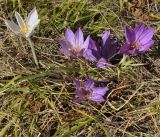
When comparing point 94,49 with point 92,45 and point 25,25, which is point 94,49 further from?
point 25,25

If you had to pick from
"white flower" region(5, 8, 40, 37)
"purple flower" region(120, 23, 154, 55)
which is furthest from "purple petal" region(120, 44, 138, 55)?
"white flower" region(5, 8, 40, 37)

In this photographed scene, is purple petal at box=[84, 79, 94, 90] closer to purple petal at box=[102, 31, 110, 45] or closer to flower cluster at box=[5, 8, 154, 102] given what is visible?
flower cluster at box=[5, 8, 154, 102]

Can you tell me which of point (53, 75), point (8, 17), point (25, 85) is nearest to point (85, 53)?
point (53, 75)

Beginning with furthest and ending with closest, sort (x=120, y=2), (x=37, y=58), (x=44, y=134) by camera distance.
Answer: (x=120, y=2) → (x=37, y=58) → (x=44, y=134)

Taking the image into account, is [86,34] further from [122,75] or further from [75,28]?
[122,75]

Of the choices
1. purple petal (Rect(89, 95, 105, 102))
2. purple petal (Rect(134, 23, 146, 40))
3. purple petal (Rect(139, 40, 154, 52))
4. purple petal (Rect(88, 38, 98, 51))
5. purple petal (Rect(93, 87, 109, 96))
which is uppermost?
purple petal (Rect(134, 23, 146, 40))
